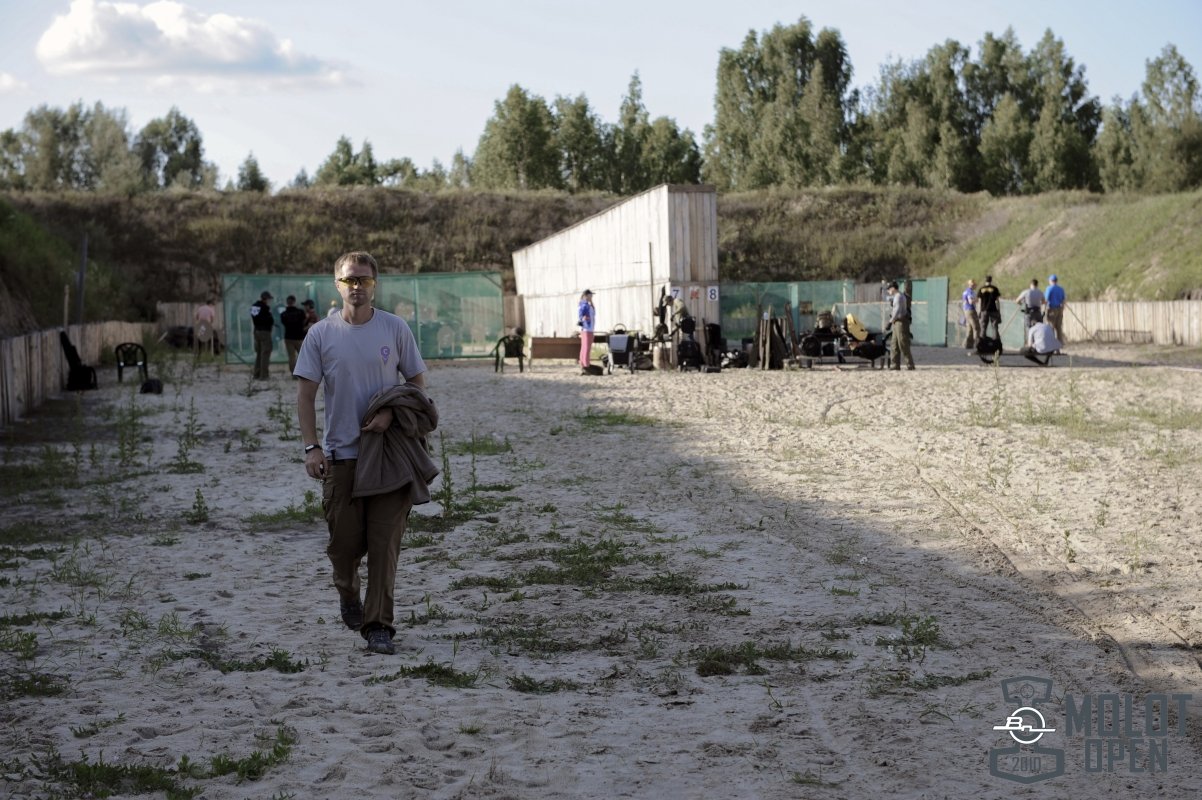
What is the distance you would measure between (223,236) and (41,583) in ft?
171

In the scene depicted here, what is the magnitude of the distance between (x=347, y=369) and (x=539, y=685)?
1.82 m

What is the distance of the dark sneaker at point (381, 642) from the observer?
22.1 feet

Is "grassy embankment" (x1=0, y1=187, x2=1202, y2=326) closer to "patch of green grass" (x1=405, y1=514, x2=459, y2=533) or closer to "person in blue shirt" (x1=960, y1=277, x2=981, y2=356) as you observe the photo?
"person in blue shirt" (x1=960, y1=277, x2=981, y2=356)

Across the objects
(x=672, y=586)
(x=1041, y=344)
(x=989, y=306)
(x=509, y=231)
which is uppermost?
(x=509, y=231)

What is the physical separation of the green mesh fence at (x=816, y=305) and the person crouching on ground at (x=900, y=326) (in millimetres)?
4748

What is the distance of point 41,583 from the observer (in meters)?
8.70

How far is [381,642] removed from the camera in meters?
6.73

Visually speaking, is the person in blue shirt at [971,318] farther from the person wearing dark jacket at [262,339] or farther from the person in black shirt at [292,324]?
the person wearing dark jacket at [262,339]

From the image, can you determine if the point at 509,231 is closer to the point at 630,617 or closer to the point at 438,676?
the point at 630,617

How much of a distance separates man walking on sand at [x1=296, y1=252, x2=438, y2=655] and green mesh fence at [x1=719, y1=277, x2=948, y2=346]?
24.6m

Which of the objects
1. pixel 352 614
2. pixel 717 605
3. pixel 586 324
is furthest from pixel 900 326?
pixel 352 614

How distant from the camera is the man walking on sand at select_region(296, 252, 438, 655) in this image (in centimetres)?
656

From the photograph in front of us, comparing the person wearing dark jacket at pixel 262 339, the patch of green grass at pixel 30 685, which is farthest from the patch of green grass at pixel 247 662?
the person wearing dark jacket at pixel 262 339

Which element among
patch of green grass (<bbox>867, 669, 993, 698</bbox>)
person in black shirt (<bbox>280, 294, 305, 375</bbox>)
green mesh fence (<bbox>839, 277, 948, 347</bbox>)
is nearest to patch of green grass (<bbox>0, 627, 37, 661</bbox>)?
patch of green grass (<bbox>867, 669, 993, 698</bbox>)
